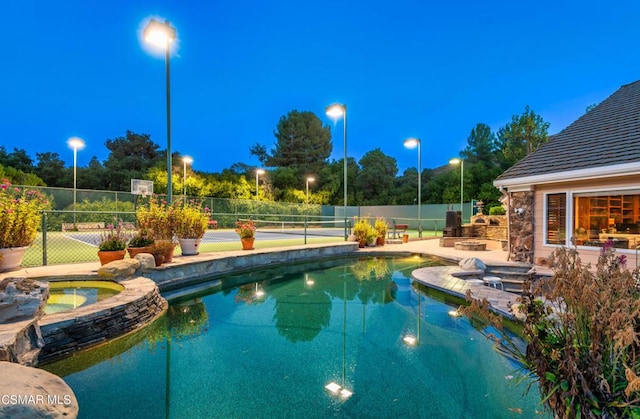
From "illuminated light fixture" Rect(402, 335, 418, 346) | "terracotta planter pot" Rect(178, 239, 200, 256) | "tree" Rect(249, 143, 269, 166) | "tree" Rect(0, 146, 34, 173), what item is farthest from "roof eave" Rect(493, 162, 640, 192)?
"tree" Rect(0, 146, 34, 173)

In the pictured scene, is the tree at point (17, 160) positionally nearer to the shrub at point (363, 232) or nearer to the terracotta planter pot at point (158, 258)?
the terracotta planter pot at point (158, 258)

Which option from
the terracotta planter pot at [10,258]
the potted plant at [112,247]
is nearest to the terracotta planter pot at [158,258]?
the potted plant at [112,247]

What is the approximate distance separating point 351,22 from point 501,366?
2394cm

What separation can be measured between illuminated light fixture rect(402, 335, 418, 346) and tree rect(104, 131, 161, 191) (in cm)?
2258

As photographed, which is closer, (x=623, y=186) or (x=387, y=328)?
(x=387, y=328)

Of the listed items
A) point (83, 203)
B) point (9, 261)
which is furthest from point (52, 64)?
point (9, 261)

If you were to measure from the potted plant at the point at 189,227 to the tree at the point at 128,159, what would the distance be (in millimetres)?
17494

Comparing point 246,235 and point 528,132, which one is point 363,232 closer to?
point 246,235

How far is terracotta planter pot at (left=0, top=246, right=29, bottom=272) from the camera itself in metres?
4.93

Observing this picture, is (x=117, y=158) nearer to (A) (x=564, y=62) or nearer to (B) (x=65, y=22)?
(B) (x=65, y=22)

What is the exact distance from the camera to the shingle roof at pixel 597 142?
6211mm

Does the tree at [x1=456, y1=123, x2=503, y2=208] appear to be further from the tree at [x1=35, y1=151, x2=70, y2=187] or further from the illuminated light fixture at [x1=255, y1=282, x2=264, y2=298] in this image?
the tree at [x1=35, y1=151, x2=70, y2=187]

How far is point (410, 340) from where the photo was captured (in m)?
3.67

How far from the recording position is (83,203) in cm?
1366
